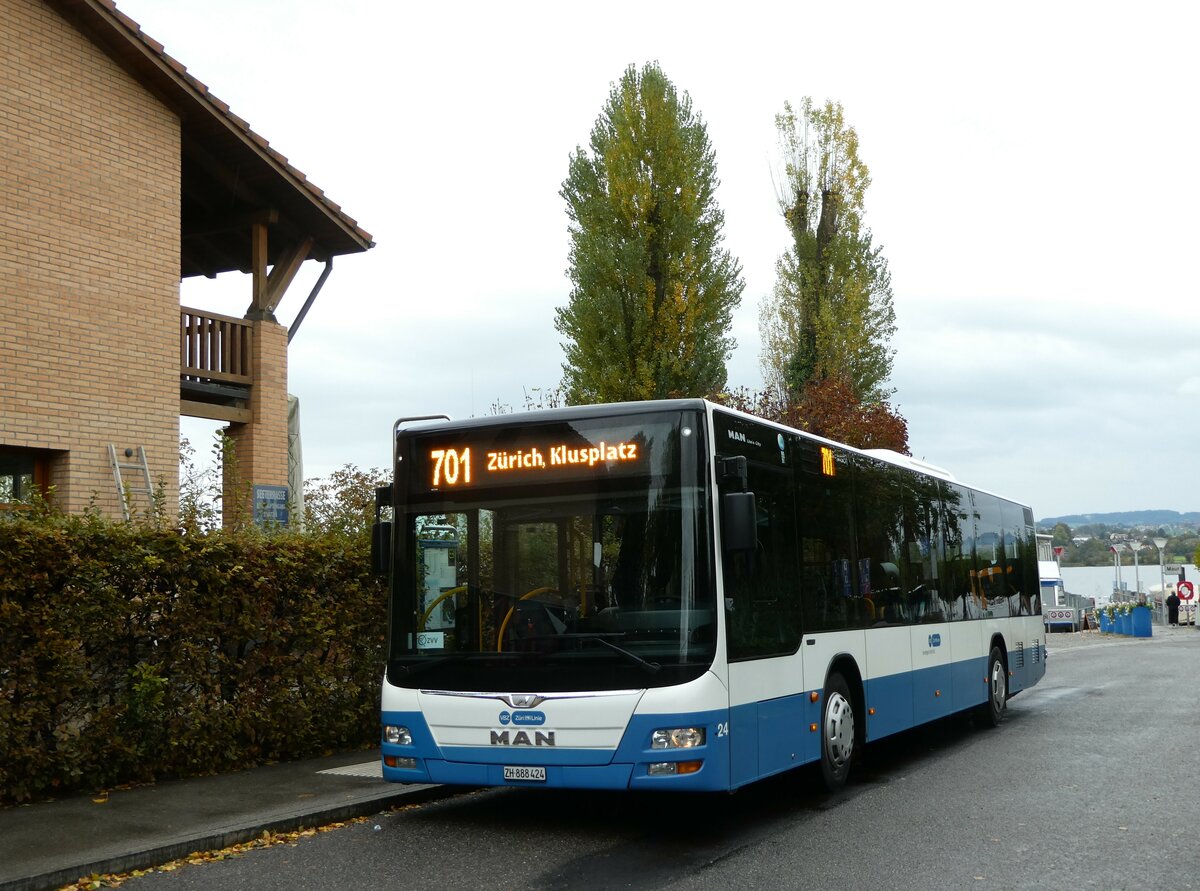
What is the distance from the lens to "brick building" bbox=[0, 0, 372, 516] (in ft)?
53.3

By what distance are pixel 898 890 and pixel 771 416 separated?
84.3 feet

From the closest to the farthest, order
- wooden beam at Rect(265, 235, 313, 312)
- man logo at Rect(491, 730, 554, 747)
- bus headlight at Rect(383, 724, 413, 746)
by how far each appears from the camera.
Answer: man logo at Rect(491, 730, 554, 747), bus headlight at Rect(383, 724, 413, 746), wooden beam at Rect(265, 235, 313, 312)

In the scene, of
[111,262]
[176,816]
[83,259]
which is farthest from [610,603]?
[111,262]

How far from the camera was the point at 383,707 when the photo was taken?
8.81m

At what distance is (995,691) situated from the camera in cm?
1520

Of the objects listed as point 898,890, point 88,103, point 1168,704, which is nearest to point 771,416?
point 1168,704

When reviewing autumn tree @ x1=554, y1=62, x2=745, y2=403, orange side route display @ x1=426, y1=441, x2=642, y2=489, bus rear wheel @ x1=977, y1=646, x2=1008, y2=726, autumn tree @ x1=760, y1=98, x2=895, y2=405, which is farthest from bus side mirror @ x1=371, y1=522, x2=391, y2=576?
autumn tree @ x1=760, y1=98, x2=895, y2=405

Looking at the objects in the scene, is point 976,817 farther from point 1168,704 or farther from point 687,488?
point 1168,704

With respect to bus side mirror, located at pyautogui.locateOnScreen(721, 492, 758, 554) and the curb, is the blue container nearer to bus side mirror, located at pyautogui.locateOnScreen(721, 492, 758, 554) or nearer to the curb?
the curb

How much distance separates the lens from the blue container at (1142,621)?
45.3 metres

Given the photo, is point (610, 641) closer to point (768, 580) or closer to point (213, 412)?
point (768, 580)

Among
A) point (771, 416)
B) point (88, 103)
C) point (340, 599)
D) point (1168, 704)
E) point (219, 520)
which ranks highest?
point (88, 103)

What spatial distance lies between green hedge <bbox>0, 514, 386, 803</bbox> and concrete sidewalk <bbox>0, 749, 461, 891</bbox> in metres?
0.31

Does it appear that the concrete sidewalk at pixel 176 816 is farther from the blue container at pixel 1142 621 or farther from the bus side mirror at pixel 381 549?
the blue container at pixel 1142 621
